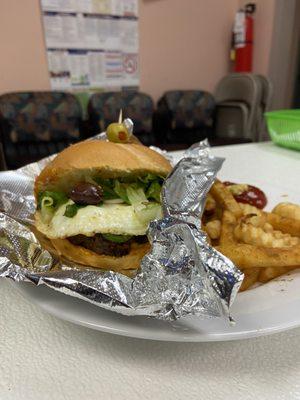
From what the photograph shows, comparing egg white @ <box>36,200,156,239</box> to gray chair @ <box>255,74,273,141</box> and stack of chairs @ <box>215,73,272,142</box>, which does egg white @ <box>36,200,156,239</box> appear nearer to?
stack of chairs @ <box>215,73,272,142</box>

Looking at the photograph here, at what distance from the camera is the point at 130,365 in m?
0.58

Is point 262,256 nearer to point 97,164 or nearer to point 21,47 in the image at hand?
point 97,164

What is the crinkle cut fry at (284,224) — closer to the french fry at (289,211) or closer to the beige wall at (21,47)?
the french fry at (289,211)

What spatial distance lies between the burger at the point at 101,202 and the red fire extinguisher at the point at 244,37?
14.2 ft

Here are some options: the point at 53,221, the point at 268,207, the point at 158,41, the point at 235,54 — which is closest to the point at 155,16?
Answer: the point at 158,41

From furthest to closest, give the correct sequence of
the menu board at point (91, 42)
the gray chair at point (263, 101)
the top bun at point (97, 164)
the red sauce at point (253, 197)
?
Result: the gray chair at point (263, 101) < the menu board at point (91, 42) < the red sauce at point (253, 197) < the top bun at point (97, 164)

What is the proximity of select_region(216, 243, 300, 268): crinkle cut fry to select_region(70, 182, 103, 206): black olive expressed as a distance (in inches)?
13.5

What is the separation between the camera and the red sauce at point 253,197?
1.25m

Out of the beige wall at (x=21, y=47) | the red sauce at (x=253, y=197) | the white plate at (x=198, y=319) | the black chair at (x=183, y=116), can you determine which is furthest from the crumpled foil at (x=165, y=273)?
the black chair at (x=183, y=116)

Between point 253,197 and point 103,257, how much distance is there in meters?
0.70

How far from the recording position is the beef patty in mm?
837

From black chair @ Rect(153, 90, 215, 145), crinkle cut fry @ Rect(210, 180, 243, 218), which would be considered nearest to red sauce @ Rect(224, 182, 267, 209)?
crinkle cut fry @ Rect(210, 180, 243, 218)

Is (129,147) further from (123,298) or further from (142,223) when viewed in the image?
(123,298)

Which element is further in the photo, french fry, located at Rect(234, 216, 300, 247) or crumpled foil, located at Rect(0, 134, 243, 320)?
french fry, located at Rect(234, 216, 300, 247)
